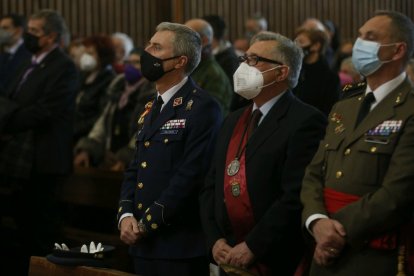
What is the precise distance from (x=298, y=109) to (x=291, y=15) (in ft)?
23.5

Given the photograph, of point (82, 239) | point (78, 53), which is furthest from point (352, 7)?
point (82, 239)

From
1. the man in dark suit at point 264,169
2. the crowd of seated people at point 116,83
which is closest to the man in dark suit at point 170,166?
the man in dark suit at point 264,169

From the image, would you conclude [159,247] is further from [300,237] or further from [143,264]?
[300,237]

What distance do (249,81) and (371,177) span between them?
30.7 inches

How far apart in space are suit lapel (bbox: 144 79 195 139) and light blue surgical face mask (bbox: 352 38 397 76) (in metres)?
0.97

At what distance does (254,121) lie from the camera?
3680 millimetres

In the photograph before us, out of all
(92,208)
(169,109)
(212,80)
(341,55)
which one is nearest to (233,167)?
(169,109)

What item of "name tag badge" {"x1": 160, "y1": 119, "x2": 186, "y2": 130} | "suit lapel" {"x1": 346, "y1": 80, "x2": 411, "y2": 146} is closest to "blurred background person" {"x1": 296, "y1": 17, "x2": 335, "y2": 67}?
"name tag badge" {"x1": 160, "y1": 119, "x2": 186, "y2": 130}

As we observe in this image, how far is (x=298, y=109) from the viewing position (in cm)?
359

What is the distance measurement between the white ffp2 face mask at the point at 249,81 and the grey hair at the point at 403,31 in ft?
2.02

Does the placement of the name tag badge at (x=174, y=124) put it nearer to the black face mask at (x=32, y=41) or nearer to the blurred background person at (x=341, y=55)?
the black face mask at (x=32, y=41)

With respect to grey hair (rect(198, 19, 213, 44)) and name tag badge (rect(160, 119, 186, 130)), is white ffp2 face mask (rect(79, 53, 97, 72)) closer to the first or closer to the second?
grey hair (rect(198, 19, 213, 44))

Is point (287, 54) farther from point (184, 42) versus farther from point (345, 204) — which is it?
point (345, 204)

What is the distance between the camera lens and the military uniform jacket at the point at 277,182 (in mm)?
3434
